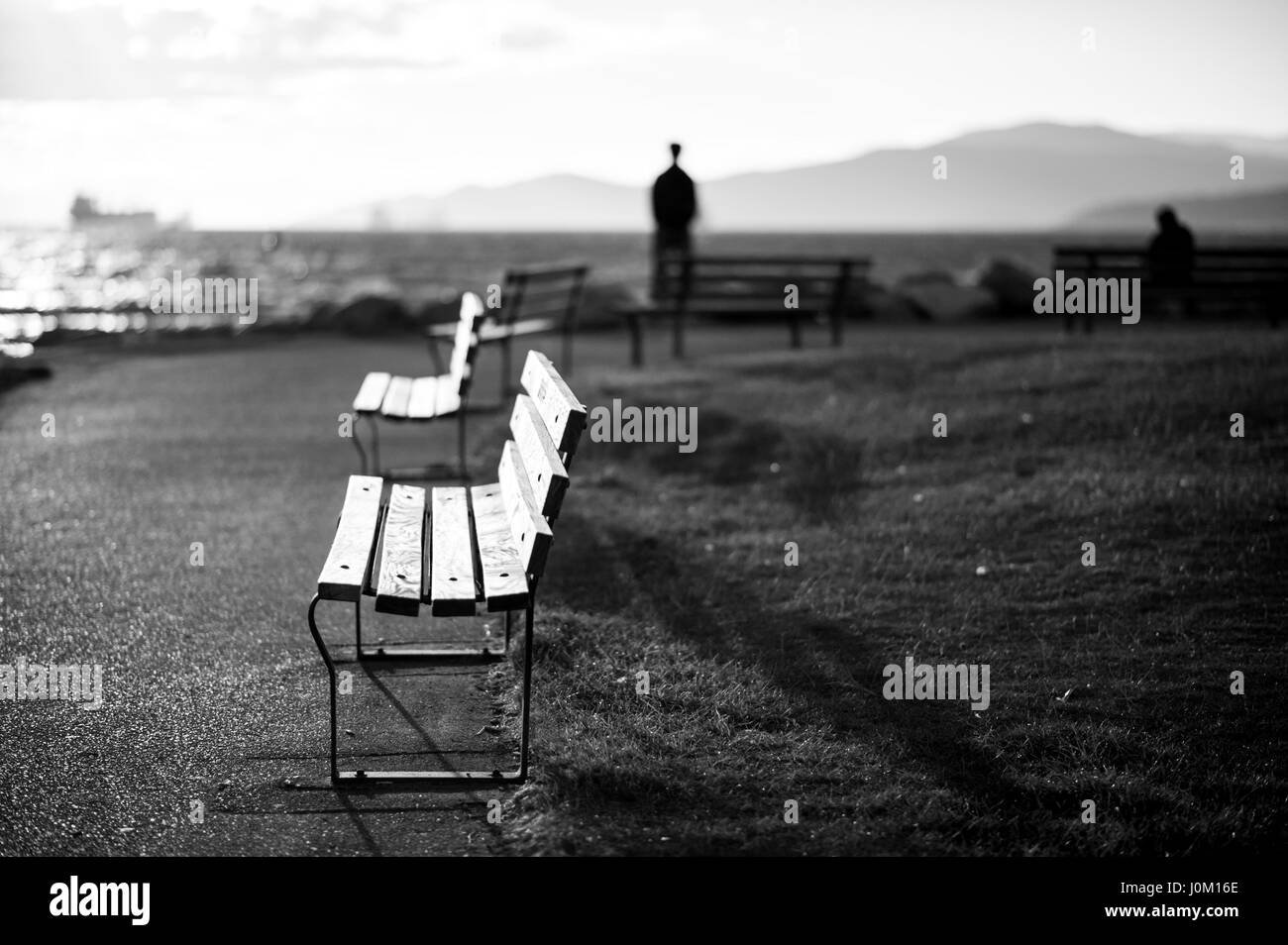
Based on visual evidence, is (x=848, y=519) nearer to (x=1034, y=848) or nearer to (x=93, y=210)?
(x=1034, y=848)

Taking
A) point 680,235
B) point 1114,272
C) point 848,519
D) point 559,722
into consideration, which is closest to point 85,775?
point 559,722

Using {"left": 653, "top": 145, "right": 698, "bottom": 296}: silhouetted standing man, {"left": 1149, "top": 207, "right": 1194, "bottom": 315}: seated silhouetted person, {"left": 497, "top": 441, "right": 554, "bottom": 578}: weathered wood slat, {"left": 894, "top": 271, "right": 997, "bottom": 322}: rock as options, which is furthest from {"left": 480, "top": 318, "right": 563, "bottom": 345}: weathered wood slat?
{"left": 894, "top": 271, "right": 997, "bottom": 322}: rock

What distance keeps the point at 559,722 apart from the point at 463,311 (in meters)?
4.71

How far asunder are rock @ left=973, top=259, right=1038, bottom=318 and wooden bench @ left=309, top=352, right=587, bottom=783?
18.6 m

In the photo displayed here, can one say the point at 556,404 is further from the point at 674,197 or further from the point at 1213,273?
the point at 1213,273

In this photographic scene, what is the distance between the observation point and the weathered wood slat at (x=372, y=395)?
759 cm

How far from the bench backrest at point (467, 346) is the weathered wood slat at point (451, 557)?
2361mm

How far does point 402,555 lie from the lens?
4.33 metres

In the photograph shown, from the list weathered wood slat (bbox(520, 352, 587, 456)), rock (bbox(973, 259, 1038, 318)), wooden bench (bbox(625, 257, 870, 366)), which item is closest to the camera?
weathered wood slat (bbox(520, 352, 587, 456))

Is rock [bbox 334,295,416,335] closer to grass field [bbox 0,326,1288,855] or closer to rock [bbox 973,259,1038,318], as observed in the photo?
grass field [bbox 0,326,1288,855]

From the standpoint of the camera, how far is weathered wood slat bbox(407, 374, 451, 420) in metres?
7.46

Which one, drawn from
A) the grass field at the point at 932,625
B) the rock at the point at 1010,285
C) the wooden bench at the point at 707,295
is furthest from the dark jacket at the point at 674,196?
the rock at the point at 1010,285

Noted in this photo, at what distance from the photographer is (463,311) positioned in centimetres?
842
